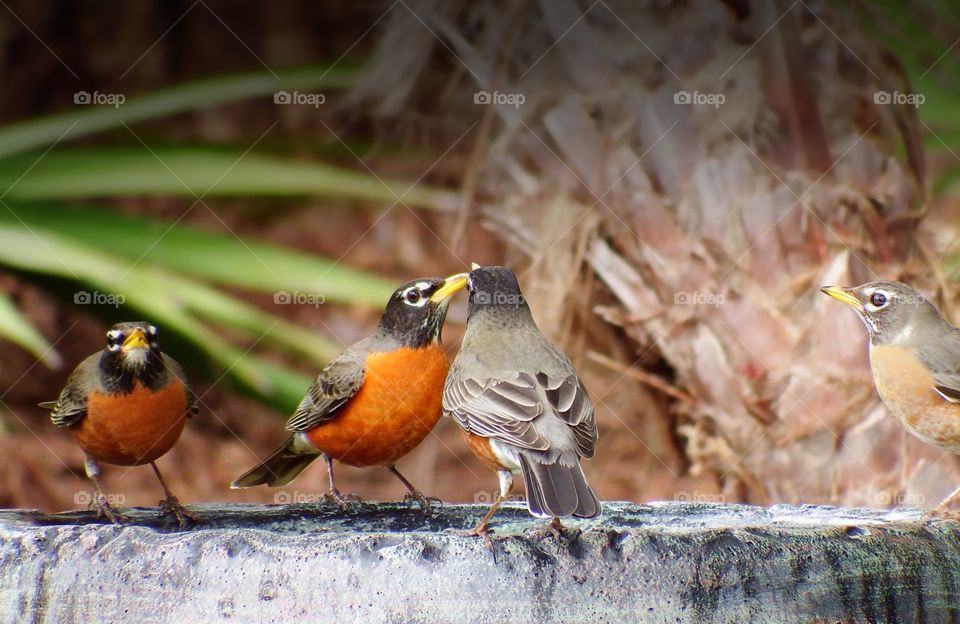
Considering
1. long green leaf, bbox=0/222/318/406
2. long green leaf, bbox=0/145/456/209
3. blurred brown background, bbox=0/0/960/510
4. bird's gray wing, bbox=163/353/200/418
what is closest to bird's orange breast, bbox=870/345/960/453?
blurred brown background, bbox=0/0/960/510

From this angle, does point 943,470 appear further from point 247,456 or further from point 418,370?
point 247,456

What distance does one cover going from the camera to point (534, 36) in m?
5.37

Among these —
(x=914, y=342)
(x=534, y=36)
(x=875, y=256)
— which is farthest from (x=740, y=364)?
(x=534, y=36)

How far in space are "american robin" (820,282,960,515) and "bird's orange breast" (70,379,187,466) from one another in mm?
2122

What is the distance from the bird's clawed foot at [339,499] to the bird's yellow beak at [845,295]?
1.71m

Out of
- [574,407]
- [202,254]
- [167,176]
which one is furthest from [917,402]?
[167,176]

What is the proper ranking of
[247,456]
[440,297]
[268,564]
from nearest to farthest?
[268,564] → [440,297] → [247,456]

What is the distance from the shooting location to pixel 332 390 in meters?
3.55

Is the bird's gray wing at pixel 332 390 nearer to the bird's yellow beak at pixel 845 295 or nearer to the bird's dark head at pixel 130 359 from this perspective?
the bird's dark head at pixel 130 359

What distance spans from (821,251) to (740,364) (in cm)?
58

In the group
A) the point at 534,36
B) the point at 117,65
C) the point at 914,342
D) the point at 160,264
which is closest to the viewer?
the point at 914,342

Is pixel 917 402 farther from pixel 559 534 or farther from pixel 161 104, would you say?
pixel 161 104

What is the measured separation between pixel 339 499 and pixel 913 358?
6.31ft

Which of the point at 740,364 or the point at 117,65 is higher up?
the point at 117,65
